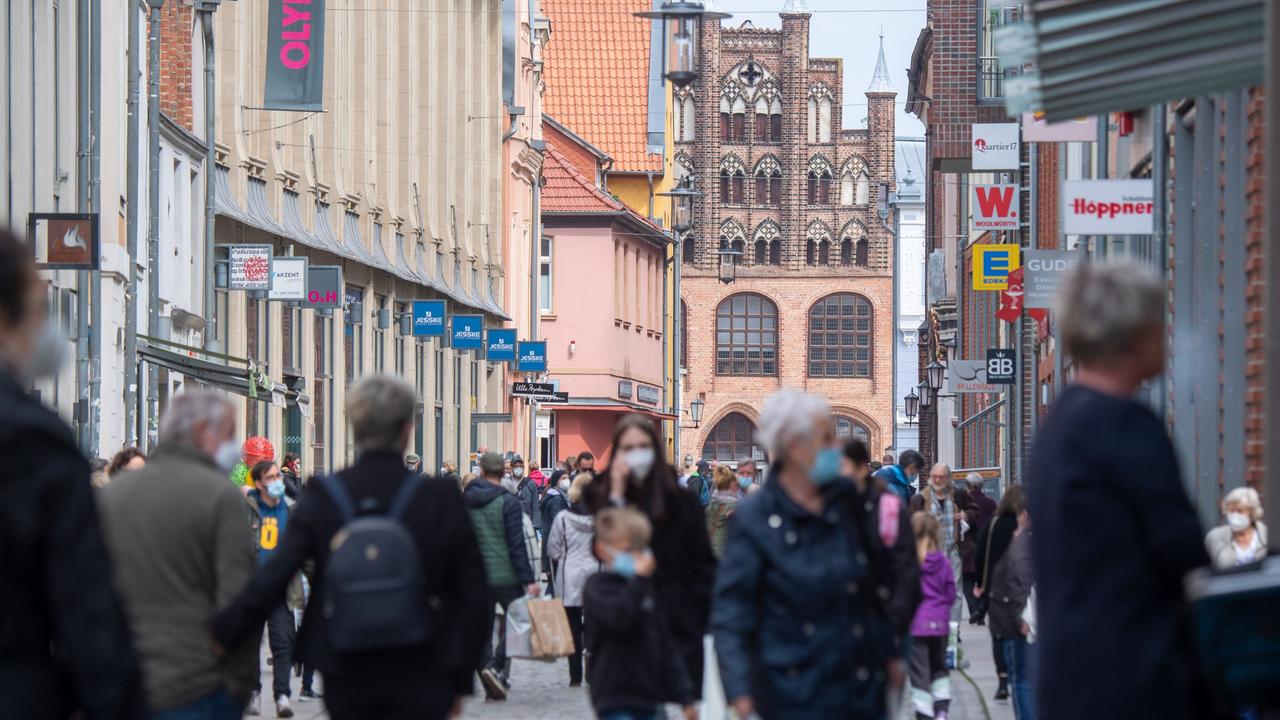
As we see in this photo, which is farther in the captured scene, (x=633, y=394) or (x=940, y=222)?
(x=633, y=394)

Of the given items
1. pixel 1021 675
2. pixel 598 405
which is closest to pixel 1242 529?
pixel 1021 675

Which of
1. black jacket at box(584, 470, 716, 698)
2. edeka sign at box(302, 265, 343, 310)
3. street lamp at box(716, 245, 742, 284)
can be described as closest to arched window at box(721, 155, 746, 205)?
street lamp at box(716, 245, 742, 284)

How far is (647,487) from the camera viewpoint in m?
9.55

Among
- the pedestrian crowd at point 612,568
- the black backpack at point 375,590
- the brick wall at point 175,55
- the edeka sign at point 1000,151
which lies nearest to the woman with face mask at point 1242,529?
the pedestrian crowd at point 612,568

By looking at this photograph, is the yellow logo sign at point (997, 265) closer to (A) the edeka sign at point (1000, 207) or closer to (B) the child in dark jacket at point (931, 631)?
(A) the edeka sign at point (1000, 207)

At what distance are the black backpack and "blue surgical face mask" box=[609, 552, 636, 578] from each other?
7.19 ft

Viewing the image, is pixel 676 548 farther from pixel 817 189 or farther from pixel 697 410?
pixel 817 189

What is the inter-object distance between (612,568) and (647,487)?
29.3 inches

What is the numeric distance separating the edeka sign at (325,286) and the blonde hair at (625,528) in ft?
96.3

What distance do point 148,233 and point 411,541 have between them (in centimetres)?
2342

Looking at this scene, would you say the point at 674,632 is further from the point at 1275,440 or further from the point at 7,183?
the point at 7,183

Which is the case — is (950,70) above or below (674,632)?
above

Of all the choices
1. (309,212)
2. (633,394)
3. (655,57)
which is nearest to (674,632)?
(309,212)

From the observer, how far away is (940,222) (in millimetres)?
63750
